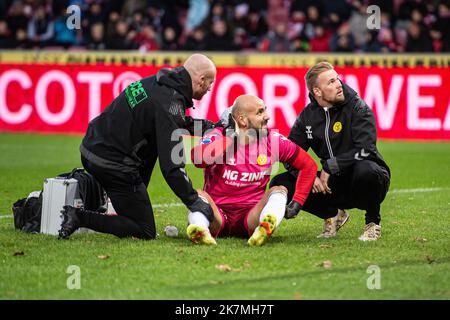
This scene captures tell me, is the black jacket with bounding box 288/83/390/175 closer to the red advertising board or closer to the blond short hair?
the blond short hair

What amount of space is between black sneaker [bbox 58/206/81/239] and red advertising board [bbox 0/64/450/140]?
10.0m

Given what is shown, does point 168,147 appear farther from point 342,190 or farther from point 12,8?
point 12,8

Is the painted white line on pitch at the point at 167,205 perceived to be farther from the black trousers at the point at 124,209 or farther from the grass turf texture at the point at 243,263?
the black trousers at the point at 124,209

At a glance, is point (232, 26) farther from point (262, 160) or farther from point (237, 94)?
point (262, 160)

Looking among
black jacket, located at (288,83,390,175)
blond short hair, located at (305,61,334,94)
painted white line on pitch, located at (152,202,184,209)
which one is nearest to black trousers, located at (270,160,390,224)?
black jacket, located at (288,83,390,175)

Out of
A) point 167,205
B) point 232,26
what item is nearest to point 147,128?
point 167,205

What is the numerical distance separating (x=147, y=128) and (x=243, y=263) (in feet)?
5.00

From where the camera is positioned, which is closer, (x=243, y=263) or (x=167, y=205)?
(x=243, y=263)

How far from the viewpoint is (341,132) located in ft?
27.8

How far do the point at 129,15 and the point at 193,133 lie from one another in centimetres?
1578

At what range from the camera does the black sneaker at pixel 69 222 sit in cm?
818

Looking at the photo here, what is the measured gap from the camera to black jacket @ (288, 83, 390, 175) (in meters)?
8.33

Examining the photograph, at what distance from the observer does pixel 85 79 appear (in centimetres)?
1927

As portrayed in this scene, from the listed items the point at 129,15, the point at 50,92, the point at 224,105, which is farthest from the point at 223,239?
the point at 129,15
